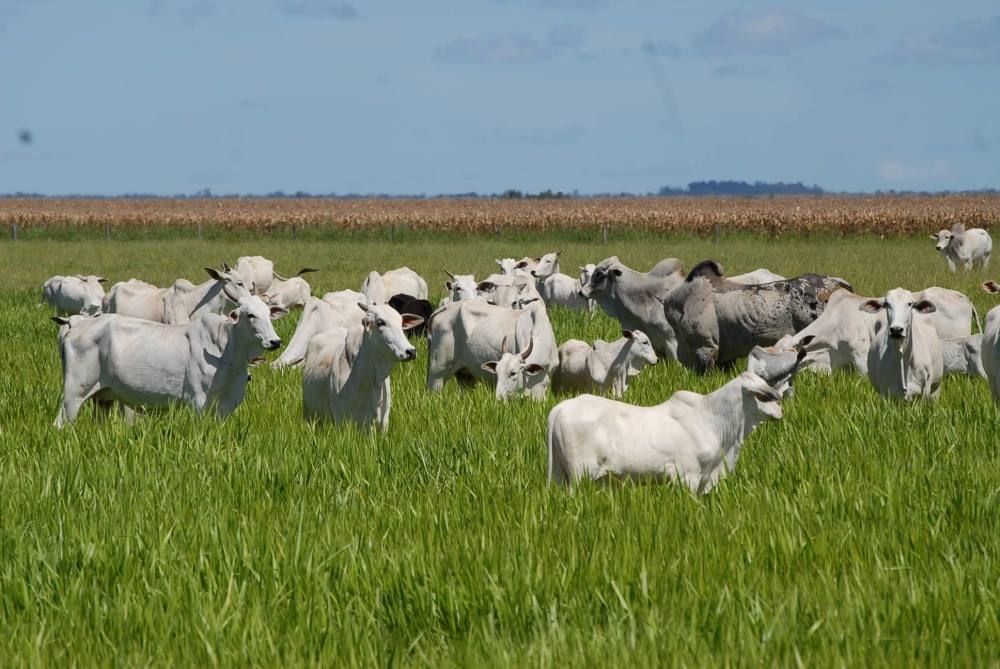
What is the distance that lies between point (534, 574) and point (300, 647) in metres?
1.24

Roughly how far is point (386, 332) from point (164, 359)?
2.18 metres

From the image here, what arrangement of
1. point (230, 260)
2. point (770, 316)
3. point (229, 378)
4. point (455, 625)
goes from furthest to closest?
point (230, 260) → point (770, 316) → point (229, 378) → point (455, 625)

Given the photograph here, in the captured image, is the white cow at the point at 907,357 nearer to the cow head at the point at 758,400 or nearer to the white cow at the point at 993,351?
the white cow at the point at 993,351

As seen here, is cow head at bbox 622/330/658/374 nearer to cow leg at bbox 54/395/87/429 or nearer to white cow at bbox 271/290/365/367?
white cow at bbox 271/290/365/367

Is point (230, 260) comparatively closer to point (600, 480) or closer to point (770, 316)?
point (770, 316)

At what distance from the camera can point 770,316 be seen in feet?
45.8

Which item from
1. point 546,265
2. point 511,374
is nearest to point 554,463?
point 511,374

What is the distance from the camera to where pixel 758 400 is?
712 cm

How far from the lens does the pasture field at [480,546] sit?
493cm

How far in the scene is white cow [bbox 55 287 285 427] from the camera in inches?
407

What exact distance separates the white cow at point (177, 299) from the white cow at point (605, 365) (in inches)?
150

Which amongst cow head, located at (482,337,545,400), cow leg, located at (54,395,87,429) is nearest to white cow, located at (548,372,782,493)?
cow head, located at (482,337,545,400)

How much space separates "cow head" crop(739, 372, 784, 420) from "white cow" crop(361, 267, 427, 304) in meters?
12.3

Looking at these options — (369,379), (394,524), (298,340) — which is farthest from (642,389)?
(394,524)
